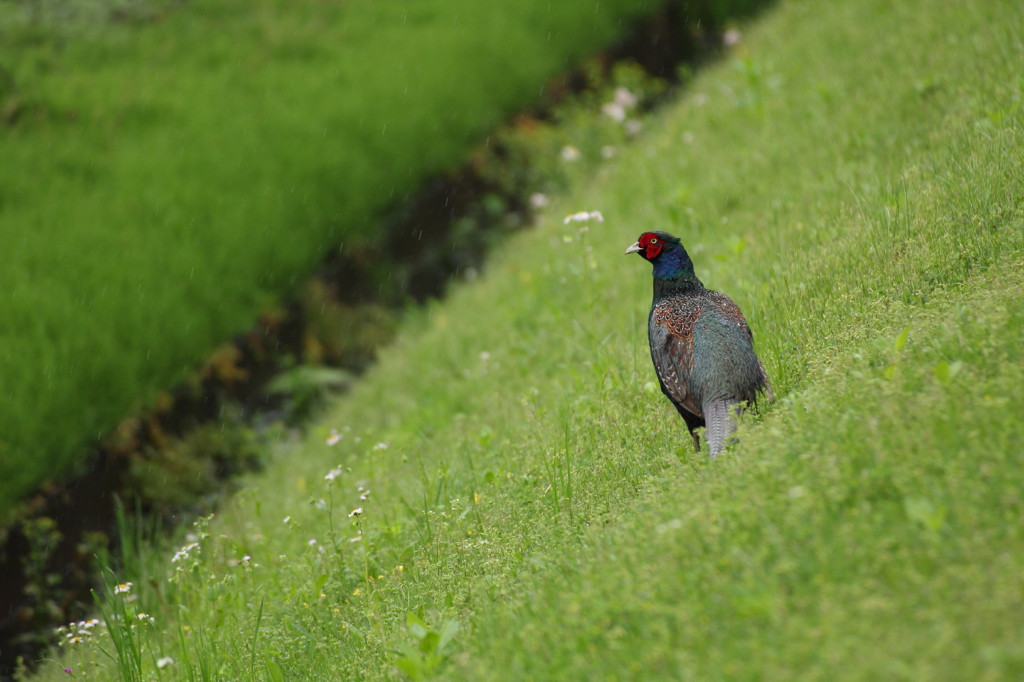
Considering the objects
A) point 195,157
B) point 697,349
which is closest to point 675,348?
point 697,349

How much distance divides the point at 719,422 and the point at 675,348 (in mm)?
616

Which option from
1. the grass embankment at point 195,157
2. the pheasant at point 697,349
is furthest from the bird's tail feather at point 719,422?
the grass embankment at point 195,157

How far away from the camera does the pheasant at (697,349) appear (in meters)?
4.27

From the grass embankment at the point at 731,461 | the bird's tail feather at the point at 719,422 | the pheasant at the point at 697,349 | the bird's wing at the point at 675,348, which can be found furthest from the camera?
the bird's wing at the point at 675,348

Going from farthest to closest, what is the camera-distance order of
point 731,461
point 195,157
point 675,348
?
point 195,157 < point 675,348 < point 731,461

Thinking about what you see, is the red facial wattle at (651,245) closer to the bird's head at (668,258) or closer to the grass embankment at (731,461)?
the bird's head at (668,258)

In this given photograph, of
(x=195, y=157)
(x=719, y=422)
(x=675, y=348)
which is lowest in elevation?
(x=719, y=422)

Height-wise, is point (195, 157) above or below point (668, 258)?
above

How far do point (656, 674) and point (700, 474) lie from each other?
1.31 metres

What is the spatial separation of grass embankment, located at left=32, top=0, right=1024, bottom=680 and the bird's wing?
0.39 meters

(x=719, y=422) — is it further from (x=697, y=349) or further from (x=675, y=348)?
(x=675, y=348)

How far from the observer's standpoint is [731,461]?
3.75 meters

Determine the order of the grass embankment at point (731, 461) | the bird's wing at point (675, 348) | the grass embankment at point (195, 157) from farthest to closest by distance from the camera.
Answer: the grass embankment at point (195, 157) → the bird's wing at point (675, 348) → the grass embankment at point (731, 461)

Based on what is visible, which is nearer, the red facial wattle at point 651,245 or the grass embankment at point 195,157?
the red facial wattle at point 651,245
